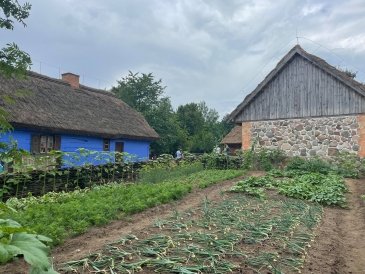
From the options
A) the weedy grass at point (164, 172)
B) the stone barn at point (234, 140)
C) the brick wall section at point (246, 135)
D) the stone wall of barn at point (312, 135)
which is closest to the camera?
the weedy grass at point (164, 172)

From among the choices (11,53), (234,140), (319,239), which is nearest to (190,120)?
(234,140)

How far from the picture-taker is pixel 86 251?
4621mm

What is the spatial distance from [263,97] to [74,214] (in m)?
13.7

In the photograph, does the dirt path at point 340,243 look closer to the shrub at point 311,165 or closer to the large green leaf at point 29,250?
the large green leaf at point 29,250

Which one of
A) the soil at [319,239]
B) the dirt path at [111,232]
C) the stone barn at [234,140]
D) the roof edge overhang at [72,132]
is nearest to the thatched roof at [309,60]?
the roof edge overhang at [72,132]

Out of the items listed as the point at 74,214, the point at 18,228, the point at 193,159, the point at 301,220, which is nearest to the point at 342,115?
the point at 193,159

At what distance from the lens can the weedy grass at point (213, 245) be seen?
13.1ft

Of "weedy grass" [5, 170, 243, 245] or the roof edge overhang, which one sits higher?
the roof edge overhang

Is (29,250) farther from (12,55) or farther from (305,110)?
(305,110)

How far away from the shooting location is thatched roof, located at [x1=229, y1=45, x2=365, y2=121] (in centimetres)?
1573

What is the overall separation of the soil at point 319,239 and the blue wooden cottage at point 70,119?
8.09m

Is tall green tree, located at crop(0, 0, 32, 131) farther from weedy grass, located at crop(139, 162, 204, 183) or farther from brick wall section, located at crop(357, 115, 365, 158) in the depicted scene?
Result: brick wall section, located at crop(357, 115, 365, 158)

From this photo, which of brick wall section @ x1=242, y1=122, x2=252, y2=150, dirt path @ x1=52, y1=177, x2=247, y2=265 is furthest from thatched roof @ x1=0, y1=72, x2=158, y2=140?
dirt path @ x1=52, y1=177, x2=247, y2=265

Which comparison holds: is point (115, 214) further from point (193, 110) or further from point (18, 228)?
point (193, 110)
